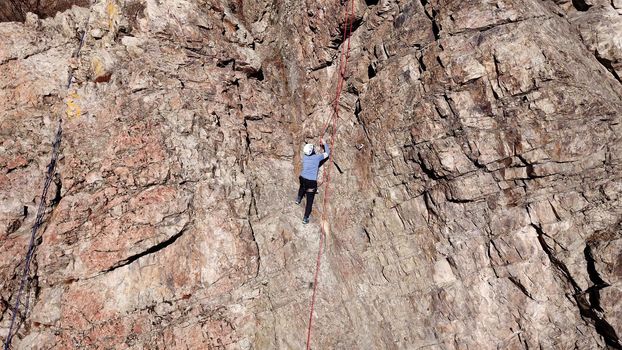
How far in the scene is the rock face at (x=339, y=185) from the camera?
8891mm

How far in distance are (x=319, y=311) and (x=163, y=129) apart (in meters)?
6.84

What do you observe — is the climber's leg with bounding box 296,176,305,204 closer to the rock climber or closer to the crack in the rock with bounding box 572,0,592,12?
the rock climber

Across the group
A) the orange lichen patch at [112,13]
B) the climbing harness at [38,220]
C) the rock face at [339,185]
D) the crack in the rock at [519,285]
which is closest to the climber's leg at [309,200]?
the rock face at [339,185]

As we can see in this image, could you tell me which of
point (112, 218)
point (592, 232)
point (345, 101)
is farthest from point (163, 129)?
point (592, 232)

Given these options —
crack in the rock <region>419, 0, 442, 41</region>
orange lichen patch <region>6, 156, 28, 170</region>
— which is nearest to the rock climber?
crack in the rock <region>419, 0, 442, 41</region>

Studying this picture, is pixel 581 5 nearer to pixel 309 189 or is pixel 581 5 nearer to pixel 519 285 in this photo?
pixel 519 285

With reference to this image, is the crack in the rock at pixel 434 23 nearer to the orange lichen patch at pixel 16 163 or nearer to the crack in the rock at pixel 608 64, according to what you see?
the crack in the rock at pixel 608 64

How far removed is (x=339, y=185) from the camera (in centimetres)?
1152

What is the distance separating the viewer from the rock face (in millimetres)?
8891

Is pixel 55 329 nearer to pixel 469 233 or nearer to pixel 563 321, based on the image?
pixel 469 233

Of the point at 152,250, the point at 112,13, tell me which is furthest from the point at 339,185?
the point at 112,13

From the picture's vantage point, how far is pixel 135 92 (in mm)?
11195

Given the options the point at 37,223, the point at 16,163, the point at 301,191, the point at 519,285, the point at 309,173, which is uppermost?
the point at 16,163

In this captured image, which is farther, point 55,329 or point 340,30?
point 340,30
